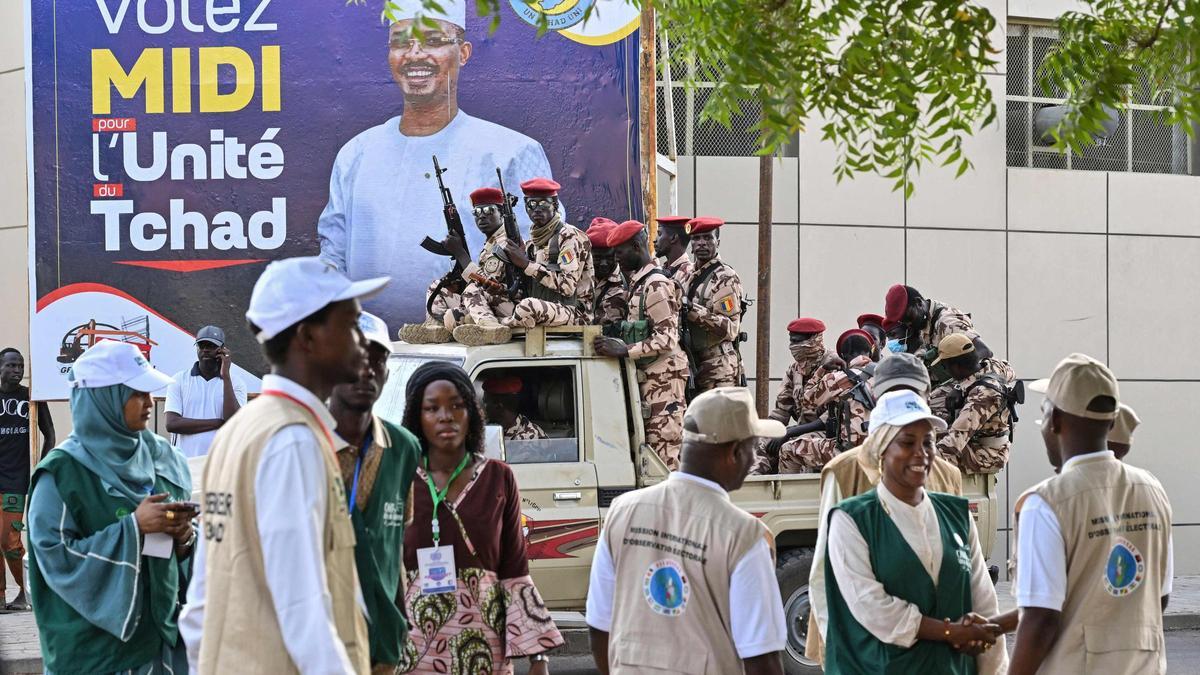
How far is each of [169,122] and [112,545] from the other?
821cm

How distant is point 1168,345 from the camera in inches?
635

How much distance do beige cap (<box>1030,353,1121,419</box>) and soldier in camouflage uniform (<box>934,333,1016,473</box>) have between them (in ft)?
14.8

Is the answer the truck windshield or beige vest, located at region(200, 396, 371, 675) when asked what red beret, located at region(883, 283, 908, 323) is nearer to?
the truck windshield

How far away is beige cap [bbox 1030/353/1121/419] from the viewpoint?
14.9ft

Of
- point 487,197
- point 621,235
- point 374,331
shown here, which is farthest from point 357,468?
point 487,197

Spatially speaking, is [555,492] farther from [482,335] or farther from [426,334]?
[426,334]

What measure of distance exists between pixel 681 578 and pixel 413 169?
8507 mm

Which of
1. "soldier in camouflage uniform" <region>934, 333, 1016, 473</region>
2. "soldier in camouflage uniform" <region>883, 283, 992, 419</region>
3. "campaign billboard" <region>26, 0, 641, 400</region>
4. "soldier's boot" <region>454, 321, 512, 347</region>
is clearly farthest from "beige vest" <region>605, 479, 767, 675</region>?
"campaign billboard" <region>26, 0, 641, 400</region>

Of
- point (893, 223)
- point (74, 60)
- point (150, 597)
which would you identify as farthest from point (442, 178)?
point (150, 597)

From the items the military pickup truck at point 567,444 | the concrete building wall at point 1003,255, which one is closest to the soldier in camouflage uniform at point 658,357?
the military pickup truck at point 567,444

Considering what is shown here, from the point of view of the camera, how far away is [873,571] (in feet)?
15.6

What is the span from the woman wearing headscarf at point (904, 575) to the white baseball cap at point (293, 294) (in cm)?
207

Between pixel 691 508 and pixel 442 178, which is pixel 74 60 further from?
pixel 691 508

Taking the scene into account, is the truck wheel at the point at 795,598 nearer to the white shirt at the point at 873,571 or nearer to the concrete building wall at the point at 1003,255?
the white shirt at the point at 873,571
